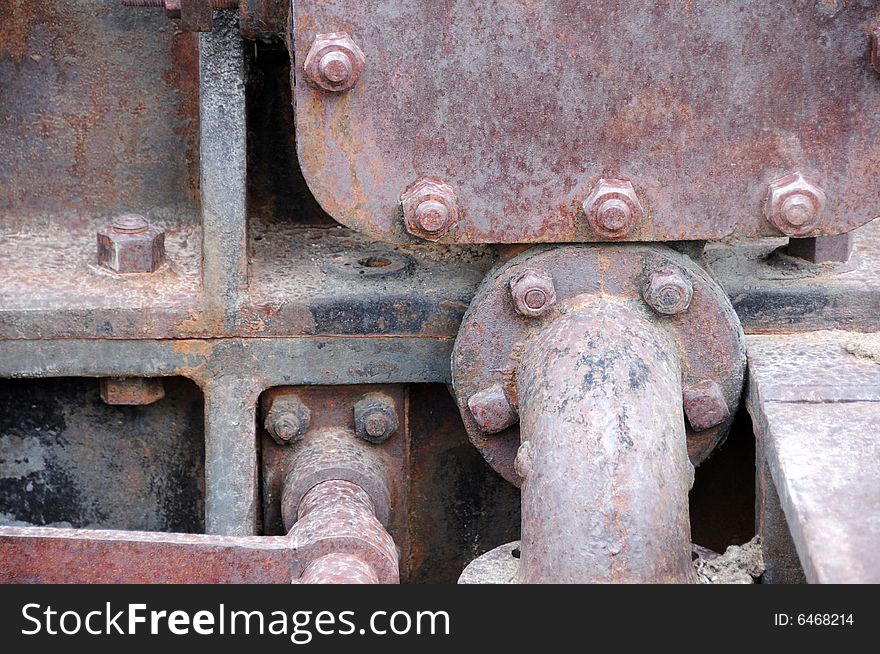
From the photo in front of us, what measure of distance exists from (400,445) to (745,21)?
2.92ft

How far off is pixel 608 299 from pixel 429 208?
0.28 m

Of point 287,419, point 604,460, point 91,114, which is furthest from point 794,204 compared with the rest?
point 91,114

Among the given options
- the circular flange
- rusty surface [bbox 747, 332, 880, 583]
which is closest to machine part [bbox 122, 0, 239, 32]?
the circular flange

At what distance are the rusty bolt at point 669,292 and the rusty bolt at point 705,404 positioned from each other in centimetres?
12

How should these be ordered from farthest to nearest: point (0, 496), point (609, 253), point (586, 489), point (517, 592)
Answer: point (0, 496)
point (609, 253)
point (586, 489)
point (517, 592)

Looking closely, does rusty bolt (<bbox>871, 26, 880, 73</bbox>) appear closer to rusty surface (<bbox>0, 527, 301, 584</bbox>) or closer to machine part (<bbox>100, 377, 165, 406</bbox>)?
rusty surface (<bbox>0, 527, 301, 584</bbox>)

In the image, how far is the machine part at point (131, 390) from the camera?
6.68 feet

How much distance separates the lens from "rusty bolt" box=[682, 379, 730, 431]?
1.78 m

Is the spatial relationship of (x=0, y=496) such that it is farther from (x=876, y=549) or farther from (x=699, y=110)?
(x=876, y=549)

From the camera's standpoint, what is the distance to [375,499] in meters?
2.00

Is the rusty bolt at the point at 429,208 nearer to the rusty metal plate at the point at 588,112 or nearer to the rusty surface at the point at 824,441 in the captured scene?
the rusty metal plate at the point at 588,112

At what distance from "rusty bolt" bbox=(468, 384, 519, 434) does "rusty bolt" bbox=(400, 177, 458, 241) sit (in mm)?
249

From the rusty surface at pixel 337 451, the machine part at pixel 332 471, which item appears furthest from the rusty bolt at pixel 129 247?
the machine part at pixel 332 471

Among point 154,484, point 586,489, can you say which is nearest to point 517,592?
point 586,489
